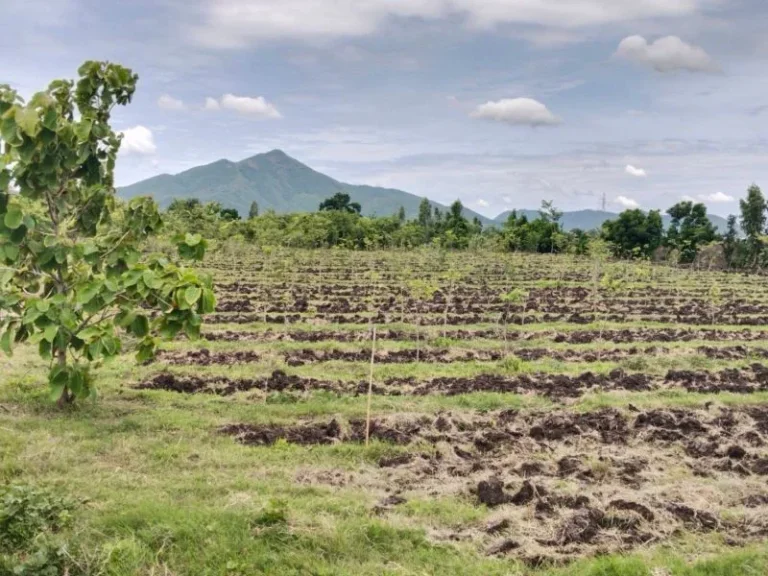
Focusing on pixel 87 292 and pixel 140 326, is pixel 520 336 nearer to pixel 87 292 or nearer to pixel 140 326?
pixel 140 326

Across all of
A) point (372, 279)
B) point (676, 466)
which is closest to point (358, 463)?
point (676, 466)

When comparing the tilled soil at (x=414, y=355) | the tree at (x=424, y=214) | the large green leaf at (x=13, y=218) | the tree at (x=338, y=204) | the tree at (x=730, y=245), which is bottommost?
the tilled soil at (x=414, y=355)

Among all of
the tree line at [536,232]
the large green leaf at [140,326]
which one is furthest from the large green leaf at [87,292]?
the tree line at [536,232]

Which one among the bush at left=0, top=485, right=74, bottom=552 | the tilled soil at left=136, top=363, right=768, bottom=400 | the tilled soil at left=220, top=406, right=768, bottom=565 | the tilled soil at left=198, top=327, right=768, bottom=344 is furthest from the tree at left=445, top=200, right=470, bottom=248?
the bush at left=0, top=485, right=74, bottom=552

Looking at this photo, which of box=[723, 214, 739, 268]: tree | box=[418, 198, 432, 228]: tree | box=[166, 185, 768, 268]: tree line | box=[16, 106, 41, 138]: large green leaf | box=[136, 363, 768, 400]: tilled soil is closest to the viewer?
box=[16, 106, 41, 138]: large green leaf

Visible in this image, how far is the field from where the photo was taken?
16.3ft

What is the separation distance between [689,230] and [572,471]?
53.2 meters

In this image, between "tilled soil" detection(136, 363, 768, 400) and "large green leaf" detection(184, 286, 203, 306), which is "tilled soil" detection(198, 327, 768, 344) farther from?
"large green leaf" detection(184, 286, 203, 306)

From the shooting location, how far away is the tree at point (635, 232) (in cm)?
5216

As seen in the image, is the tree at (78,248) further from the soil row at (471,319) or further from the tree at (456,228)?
the tree at (456,228)

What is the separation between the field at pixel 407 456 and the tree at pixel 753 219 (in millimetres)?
36502

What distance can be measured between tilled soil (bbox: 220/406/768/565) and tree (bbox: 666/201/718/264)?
145ft

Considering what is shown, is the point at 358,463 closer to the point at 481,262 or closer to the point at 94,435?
the point at 94,435

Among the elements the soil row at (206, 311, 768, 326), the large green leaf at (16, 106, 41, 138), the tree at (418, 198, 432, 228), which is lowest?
the soil row at (206, 311, 768, 326)
